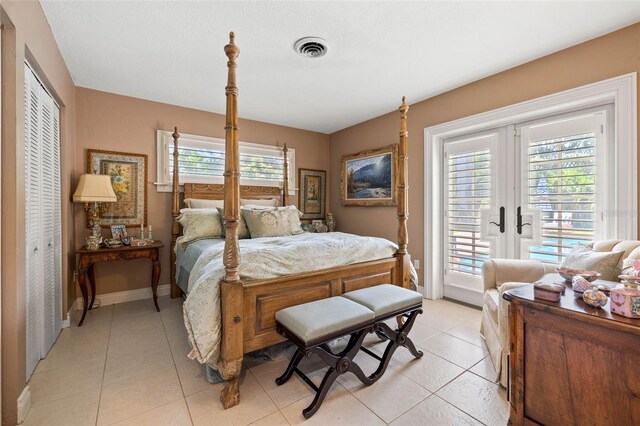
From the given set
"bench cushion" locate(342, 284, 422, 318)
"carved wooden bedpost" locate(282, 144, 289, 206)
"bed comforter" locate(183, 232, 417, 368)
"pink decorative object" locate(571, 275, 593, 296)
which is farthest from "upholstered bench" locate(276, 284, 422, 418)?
"carved wooden bedpost" locate(282, 144, 289, 206)

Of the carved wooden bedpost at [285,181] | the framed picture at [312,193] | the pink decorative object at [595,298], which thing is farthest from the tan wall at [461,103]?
the pink decorative object at [595,298]

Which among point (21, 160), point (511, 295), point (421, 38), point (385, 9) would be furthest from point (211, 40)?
point (511, 295)

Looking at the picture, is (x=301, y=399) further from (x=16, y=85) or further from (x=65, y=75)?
(x=65, y=75)

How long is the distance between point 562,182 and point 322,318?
97.8 inches

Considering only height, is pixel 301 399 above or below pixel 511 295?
below

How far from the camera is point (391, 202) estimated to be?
4.02 metres

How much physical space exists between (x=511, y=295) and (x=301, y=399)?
1324 mm

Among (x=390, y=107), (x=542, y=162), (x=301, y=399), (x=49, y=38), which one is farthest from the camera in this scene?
(x=390, y=107)

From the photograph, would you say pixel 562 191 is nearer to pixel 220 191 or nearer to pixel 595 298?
pixel 595 298

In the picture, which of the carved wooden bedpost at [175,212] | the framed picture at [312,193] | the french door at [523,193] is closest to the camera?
the french door at [523,193]

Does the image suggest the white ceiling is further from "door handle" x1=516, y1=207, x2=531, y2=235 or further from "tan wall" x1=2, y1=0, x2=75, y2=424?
"door handle" x1=516, y1=207, x2=531, y2=235

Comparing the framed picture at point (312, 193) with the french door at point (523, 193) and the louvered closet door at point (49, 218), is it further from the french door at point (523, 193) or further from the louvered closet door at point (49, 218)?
the louvered closet door at point (49, 218)

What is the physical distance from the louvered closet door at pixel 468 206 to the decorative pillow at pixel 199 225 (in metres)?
2.74

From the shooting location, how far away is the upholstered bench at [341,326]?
1.64 m
